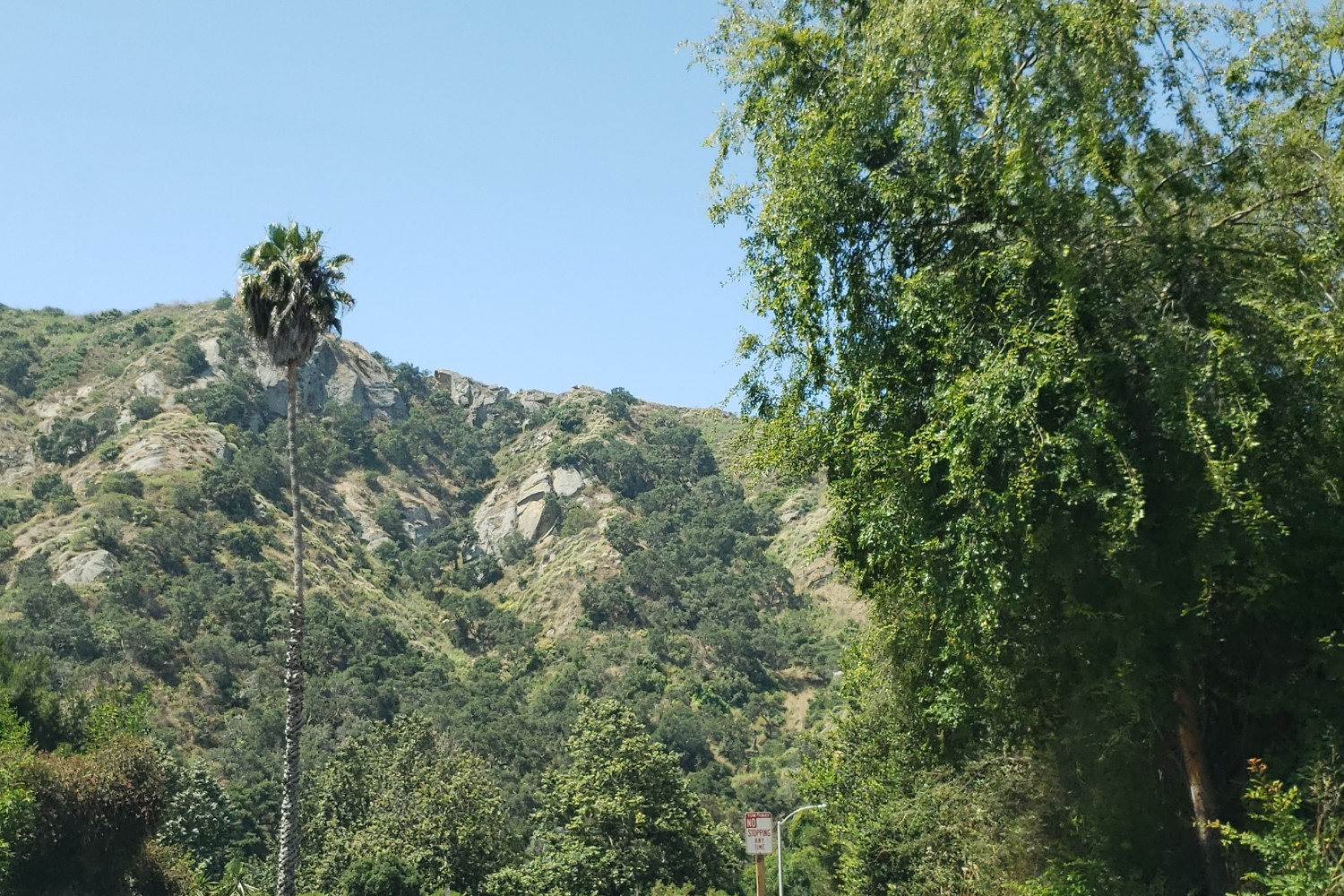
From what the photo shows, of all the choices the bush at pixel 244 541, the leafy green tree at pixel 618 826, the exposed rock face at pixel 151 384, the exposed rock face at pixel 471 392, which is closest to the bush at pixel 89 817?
the leafy green tree at pixel 618 826

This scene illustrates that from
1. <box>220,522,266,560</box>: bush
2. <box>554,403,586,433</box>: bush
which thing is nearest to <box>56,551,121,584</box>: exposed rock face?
<box>220,522,266,560</box>: bush

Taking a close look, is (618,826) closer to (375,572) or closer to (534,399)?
(375,572)

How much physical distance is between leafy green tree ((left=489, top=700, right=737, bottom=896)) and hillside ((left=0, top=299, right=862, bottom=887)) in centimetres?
477

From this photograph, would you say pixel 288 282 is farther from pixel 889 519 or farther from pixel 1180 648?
pixel 1180 648

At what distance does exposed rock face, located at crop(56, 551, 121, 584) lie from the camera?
3159 inches

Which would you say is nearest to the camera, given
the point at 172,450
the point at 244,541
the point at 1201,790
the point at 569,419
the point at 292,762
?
the point at 1201,790

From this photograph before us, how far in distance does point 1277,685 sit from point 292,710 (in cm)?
2004

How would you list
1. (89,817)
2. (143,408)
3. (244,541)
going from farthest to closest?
1. (143,408)
2. (244,541)
3. (89,817)

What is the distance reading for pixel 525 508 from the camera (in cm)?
13638

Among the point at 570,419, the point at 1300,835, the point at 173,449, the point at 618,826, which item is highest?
the point at 570,419

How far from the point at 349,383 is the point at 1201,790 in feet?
485

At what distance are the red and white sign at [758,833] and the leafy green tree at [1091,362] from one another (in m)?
3.69

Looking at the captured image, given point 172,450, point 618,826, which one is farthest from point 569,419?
point 618,826

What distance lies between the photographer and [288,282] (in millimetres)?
28469
